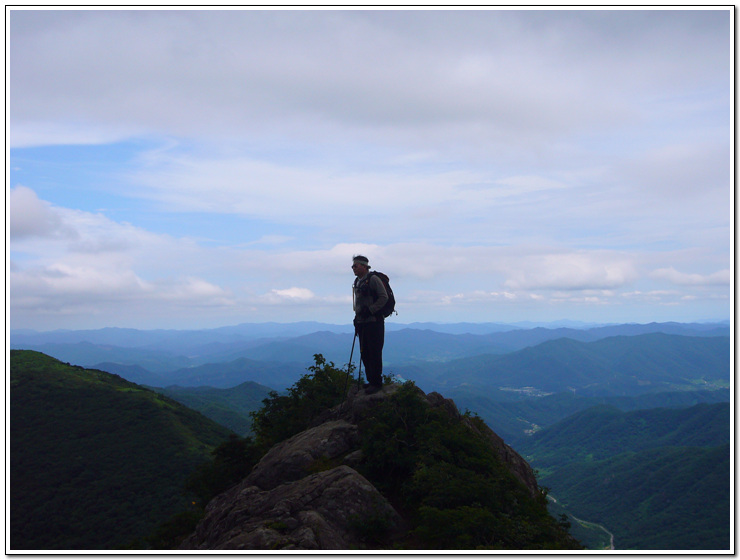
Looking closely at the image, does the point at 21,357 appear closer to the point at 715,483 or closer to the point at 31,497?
the point at 31,497

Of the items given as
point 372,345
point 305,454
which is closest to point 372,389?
point 372,345

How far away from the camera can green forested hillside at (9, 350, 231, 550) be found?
278 feet

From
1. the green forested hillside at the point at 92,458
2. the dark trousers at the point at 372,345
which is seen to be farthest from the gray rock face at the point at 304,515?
the green forested hillside at the point at 92,458

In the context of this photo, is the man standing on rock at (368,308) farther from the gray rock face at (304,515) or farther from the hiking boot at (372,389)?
the gray rock face at (304,515)

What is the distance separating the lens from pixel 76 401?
129m

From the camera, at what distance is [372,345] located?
14594 millimetres

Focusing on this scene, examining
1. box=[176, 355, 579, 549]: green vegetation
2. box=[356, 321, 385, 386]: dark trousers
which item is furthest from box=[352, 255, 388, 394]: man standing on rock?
box=[176, 355, 579, 549]: green vegetation

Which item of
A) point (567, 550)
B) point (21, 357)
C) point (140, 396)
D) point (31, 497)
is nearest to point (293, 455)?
point (567, 550)

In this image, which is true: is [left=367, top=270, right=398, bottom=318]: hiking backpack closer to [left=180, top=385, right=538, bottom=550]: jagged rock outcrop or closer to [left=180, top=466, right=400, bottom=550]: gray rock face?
[left=180, top=385, right=538, bottom=550]: jagged rock outcrop

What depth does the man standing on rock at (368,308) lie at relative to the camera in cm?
1415

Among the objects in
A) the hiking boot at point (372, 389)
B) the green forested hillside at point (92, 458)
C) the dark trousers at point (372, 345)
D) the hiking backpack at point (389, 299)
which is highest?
the hiking backpack at point (389, 299)

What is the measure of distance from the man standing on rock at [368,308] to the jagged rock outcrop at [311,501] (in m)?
1.43

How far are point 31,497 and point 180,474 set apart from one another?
26846mm

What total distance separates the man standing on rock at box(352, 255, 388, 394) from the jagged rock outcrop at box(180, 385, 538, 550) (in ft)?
4.68
